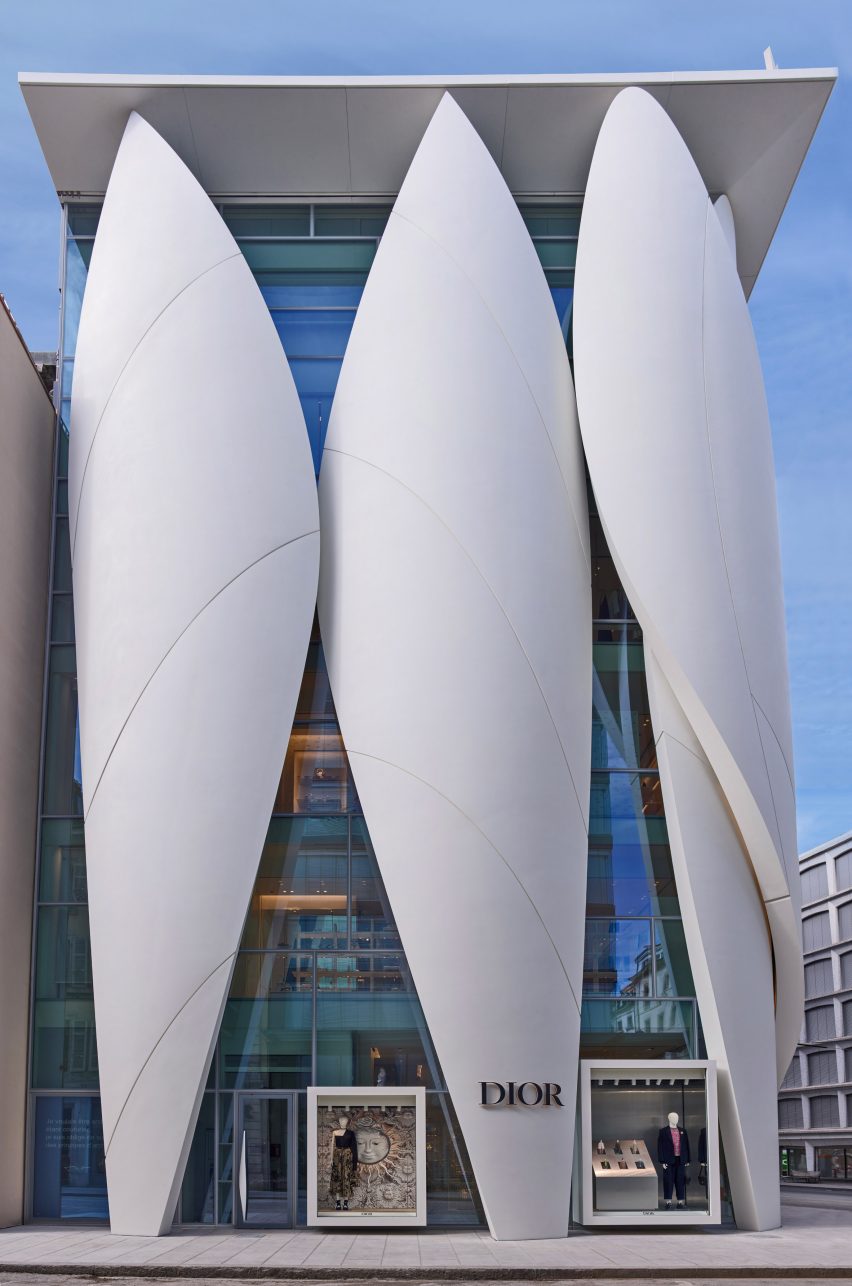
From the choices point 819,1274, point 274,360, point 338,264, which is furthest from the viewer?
point 338,264

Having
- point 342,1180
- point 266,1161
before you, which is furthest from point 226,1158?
point 342,1180

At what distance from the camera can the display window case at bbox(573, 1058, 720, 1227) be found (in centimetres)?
1738

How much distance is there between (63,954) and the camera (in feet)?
62.1

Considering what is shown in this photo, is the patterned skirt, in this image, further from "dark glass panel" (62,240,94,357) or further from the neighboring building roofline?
the neighboring building roofline

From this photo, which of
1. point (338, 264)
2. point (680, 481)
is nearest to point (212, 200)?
point (338, 264)

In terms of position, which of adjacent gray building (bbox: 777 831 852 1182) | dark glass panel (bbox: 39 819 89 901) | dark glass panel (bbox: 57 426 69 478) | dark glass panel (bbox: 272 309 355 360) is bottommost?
adjacent gray building (bbox: 777 831 852 1182)

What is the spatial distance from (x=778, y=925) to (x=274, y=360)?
36.2 feet

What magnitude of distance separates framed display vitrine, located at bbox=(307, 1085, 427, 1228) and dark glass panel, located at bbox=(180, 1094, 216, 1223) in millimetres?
1484

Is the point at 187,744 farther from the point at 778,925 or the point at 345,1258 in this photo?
the point at 778,925

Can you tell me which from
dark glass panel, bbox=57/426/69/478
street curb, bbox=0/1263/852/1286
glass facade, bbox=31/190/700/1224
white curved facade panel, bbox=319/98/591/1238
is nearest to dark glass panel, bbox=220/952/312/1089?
glass facade, bbox=31/190/700/1224

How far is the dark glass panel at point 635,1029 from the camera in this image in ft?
60.1

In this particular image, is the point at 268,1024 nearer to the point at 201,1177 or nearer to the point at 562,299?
the point at 201,1177

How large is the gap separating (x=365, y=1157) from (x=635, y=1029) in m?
4.13

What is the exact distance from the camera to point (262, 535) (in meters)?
18.9
